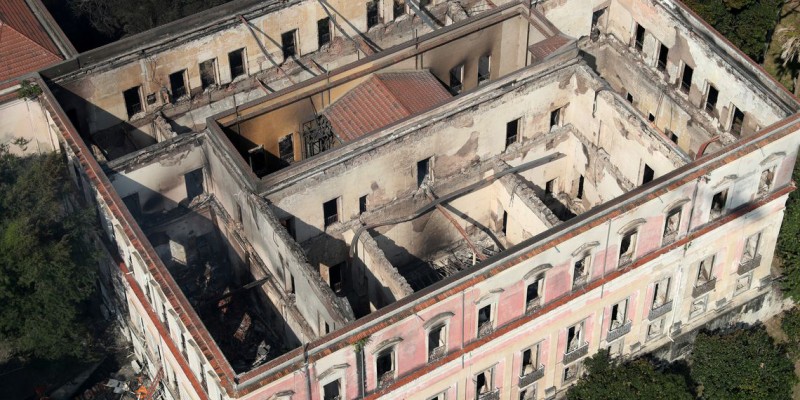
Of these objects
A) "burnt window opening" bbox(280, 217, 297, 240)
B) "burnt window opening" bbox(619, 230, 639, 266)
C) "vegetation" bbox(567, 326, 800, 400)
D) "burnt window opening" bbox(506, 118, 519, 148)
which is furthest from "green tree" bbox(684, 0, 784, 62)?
"burnt window opening" bbox(280, 217, 297, 240)

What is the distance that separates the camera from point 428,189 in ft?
186

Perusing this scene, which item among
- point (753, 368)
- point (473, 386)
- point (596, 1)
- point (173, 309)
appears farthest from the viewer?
point (596, 1)

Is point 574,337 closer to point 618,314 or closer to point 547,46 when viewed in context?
point 618,314

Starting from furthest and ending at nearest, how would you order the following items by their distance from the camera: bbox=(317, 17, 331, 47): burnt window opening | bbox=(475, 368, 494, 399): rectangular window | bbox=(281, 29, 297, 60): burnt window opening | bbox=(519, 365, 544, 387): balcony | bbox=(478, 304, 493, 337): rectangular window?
bbox=(317, 17, 331, 47): burnt window opening, bbox=(281, 29, 297, 60): burnt window opening, bbox=(519, 365, 544, 387): balcony, bbox=(475, 368, 494, 399): rectangular window, bbox=(478, 304, 493, 337): rectangular window

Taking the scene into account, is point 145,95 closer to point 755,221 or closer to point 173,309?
point 173,309

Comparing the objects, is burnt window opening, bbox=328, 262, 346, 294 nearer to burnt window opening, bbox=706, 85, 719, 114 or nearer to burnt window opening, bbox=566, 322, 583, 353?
burnt window opening, bbox=566, 322, 583, 353

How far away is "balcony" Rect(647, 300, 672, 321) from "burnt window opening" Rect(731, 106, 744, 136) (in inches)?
369

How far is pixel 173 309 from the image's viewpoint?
4800 cm

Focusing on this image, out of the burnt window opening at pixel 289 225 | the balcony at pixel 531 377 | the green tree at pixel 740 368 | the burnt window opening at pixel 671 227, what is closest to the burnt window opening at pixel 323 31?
the burnt window opening at pixel 289 225

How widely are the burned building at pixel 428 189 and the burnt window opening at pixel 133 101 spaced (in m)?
0.11

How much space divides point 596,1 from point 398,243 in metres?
18.0

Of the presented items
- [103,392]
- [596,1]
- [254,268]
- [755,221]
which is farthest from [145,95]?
[755,221]

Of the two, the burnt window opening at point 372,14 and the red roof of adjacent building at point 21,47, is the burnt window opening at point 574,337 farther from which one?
the red roof of adjacent building at point 21,47

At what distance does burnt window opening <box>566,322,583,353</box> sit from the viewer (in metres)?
54.2
